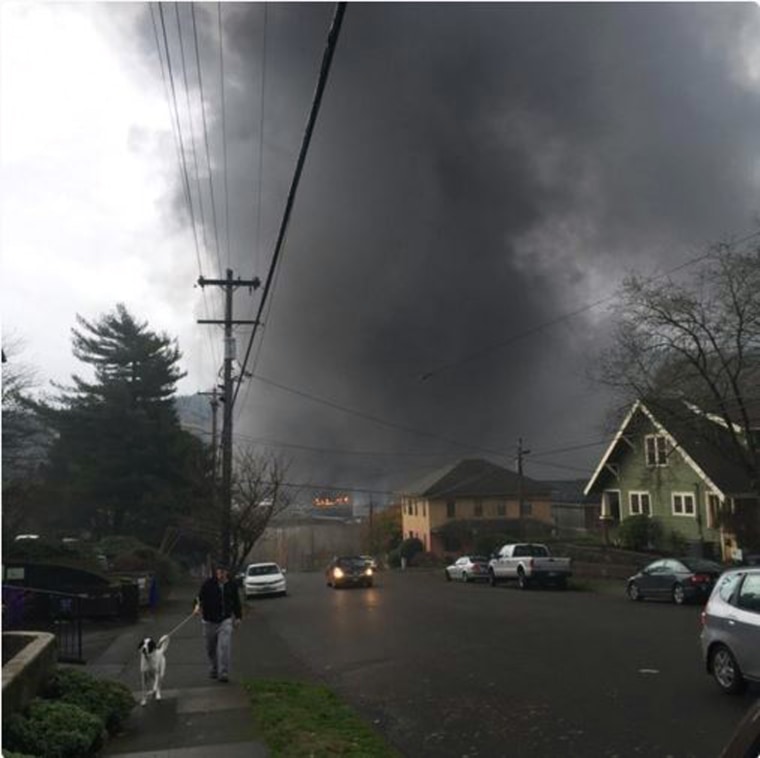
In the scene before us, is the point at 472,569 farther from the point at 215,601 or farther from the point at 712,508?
the point at 215,601

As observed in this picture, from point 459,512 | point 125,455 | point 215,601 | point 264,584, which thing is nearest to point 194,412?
point 125,455

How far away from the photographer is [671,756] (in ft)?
23.9

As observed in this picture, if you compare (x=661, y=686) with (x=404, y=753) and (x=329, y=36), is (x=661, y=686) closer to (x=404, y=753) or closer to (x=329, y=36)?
(x=404, y=753)

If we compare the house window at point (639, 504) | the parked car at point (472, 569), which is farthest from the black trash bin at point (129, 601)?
the house window at point (639, 504)

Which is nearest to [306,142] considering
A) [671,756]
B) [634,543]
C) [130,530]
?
[671,756]

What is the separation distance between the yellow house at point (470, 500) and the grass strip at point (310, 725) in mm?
54026

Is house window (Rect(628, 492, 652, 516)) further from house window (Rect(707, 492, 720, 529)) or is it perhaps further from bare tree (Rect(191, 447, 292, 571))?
bare tree (Rect(191, 447, 292, 571))

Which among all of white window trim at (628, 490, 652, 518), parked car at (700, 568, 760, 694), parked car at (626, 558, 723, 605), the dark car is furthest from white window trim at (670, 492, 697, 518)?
parked car at (700, 568, 760, 694)

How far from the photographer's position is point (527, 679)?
37.3 feet

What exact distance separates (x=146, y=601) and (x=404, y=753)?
21633 mm

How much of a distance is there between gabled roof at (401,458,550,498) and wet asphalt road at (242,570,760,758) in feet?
146

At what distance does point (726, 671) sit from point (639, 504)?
35073 mm

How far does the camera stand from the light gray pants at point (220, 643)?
11.6 metres

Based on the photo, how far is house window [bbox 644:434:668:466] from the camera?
123 feet
